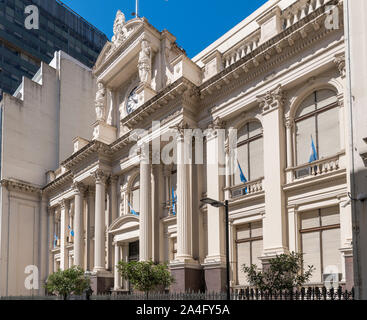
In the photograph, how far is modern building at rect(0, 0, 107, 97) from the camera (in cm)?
6625

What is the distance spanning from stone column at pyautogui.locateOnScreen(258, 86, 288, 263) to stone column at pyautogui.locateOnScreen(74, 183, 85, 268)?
48.7ft

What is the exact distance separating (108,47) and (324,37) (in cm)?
1631

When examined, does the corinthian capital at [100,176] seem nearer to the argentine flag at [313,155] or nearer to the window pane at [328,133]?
the argentine flag at [313,155]

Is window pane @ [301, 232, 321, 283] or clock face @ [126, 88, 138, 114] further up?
clock face @ [126, 88, 138, 114]

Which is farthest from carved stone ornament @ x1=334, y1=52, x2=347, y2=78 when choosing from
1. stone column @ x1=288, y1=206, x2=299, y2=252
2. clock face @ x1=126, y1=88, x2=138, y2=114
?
clock face @ x1=126, y1=88, x2=138, y2=114

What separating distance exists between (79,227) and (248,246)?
45.1 feet

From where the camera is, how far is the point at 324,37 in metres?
16.9

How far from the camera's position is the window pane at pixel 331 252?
15865mm

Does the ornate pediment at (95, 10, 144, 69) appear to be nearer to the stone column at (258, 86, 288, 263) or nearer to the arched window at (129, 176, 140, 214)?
the arched window at (129, 176, 140, 214)

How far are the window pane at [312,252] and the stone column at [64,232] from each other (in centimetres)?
2059

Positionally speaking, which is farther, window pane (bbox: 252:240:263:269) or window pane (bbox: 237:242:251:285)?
window pane (bbox: 237:242:251:285)

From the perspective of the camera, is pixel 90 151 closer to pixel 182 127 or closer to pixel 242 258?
pixel 182 127

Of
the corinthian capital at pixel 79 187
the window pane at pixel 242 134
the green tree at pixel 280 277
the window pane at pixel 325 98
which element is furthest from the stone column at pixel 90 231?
the window pane at pixel 325 98
